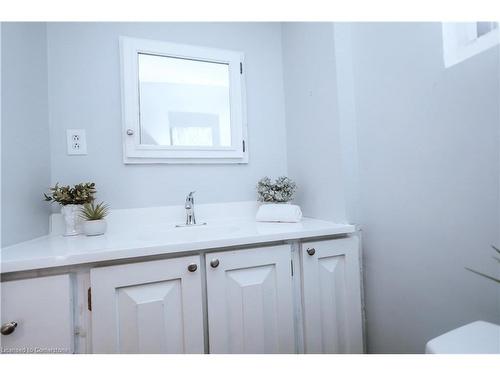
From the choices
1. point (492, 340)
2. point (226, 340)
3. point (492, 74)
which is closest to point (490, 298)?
point (492, 340)

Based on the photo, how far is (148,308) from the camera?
73 cm

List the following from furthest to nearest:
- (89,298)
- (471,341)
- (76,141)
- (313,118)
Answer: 1. (313,118)
2. (76,141)
3. (89,298)
4. (471,341)

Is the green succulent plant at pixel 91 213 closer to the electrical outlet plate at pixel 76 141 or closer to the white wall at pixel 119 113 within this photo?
the white wall at pixel 119 113

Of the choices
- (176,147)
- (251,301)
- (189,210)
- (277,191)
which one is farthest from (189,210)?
(251,301)

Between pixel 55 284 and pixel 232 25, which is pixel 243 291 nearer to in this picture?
pixel 55 284

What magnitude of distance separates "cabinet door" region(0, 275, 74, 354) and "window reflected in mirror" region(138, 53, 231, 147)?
73 cm

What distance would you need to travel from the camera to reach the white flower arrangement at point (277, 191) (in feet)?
4.06

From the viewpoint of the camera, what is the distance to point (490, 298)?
0.69m

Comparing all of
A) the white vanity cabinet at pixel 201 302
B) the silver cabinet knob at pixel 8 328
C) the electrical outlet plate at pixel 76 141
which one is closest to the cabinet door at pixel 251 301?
the white vanity cabinet at pixel 201 302

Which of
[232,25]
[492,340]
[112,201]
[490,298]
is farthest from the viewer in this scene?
[232,25]

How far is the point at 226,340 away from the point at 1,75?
1.12 meters

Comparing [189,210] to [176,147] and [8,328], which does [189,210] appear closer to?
[176,147]

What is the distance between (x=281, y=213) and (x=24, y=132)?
3.46ft

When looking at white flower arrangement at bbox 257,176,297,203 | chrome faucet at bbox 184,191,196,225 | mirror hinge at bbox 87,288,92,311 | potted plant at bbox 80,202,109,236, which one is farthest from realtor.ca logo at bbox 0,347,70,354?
white flower arrangement at bbox 257,176,297,203
